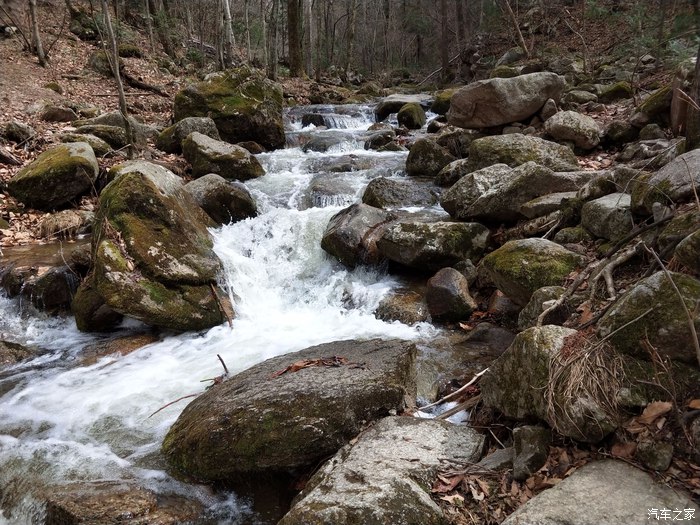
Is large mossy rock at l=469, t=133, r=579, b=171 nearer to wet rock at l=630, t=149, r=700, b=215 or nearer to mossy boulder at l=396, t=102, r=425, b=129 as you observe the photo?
wet rock at l=630, t=149, r=700, b=215

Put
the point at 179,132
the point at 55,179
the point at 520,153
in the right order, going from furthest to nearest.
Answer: the point at 179,132, the point at 55,179, the point at 520,153

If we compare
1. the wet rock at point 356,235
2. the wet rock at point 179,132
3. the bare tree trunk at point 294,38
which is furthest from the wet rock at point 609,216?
the bare tree trunk at point 294,38

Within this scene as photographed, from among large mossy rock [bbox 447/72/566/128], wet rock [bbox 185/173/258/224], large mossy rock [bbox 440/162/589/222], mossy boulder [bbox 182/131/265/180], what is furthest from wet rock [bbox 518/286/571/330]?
mossy boulder [bbox 182/131/265/180]

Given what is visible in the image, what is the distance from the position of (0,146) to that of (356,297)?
7826 mm

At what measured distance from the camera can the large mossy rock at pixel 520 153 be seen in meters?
7.84

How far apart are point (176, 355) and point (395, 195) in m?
4.94

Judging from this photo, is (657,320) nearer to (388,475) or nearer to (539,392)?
(539,392)

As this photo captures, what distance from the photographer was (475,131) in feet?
35.1

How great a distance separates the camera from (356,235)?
7.45 m

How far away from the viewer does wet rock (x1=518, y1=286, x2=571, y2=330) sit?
398cm

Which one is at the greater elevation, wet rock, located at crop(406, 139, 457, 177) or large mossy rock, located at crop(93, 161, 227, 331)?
wet rock, located at crop(406, 139, 457, 177)

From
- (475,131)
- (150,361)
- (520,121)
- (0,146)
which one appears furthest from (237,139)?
(150,361)

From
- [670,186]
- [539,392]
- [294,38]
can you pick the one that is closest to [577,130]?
[670,186]

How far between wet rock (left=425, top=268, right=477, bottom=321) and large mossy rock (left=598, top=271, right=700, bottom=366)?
3.01 m
